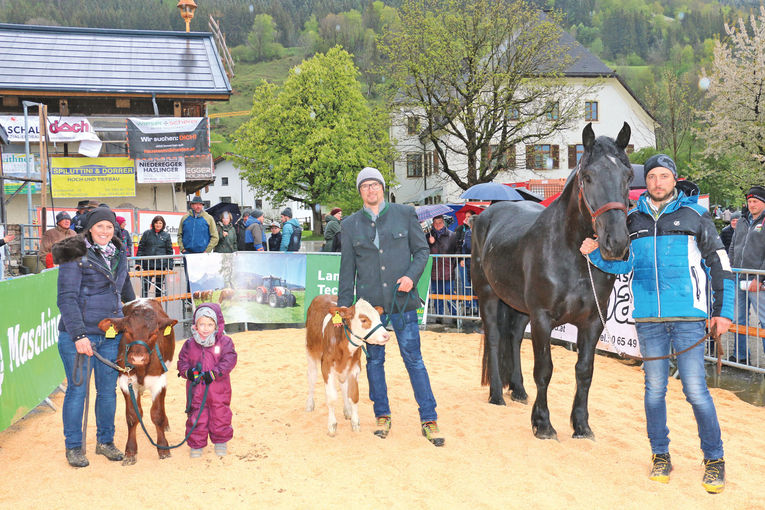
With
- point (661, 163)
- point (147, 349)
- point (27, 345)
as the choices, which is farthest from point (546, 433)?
point (27, 345)

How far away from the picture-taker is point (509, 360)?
6398 millimetres

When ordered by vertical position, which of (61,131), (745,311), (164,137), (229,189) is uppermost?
(229,189)

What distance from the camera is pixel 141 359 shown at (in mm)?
4527

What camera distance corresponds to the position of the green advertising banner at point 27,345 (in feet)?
17.3

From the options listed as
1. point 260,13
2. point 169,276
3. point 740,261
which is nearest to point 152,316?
point 169,276

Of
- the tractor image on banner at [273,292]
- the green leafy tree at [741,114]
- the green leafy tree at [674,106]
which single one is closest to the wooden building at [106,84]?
the tractor image on banner at [273,292]

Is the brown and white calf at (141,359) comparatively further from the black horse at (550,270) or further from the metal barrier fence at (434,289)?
the metal barrier fence at (434,289)

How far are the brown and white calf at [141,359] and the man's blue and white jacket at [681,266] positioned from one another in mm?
3666

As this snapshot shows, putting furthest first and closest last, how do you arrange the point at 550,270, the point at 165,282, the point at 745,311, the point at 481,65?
the point at 481,65, the point at 165,282, the point at 745,311, the point at 550,270

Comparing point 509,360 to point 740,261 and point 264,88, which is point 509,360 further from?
point 264,88

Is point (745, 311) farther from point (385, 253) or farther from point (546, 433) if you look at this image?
point (385, 253)

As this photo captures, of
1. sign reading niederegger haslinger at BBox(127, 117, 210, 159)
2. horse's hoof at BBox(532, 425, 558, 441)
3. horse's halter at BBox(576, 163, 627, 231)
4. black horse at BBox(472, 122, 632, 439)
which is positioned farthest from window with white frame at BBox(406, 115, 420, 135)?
horse's hoof at BBox(532, 425, 558, 441)

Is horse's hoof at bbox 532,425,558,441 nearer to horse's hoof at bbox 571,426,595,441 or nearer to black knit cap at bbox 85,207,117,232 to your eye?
horse's hoof at bbox 571,426,595,441

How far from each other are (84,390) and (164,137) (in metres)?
19.3
